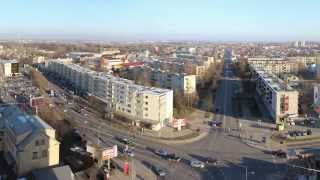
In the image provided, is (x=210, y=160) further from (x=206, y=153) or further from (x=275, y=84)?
(x=275, y=84)

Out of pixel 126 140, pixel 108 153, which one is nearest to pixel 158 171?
pixel 108 153

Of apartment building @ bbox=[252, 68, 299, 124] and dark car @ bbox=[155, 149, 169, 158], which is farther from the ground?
apartment building @ bbox=[252, 68, 299, 124]

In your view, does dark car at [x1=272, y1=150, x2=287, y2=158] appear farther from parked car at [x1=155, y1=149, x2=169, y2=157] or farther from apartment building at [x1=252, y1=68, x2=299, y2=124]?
apartment building at [x1=252, y1=68, x2=299, y2=124]

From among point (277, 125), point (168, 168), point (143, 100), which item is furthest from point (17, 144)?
point (277, 125)

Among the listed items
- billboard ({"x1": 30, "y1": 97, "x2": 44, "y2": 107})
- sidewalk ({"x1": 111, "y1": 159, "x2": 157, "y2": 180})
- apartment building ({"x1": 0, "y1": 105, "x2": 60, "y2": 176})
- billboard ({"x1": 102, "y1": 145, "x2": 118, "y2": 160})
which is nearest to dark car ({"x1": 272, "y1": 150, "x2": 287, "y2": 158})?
sidewalk ({"x1": 111, "y1": 159, "x2": 157, "y2": 180})

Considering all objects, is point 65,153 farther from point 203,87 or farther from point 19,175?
point 203,87

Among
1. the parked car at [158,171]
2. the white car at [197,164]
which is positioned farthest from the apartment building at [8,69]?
the white car at [197,164]

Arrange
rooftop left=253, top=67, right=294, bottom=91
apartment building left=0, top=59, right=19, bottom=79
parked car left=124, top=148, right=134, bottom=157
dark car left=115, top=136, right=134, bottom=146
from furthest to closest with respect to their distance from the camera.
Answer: apartment building left=0, top=59, right=19, bottom=79 → rooftop left=253, top=67, right=294, bottom=91 → dark car left=115, top=136, right=134, bottom=146 → parked car left=124, top=148, right=134, bottom=157

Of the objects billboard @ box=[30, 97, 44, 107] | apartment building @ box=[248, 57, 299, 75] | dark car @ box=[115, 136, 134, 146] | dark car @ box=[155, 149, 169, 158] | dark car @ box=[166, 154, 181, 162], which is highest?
apartment building @ box=[248, 57, 299, 75]
